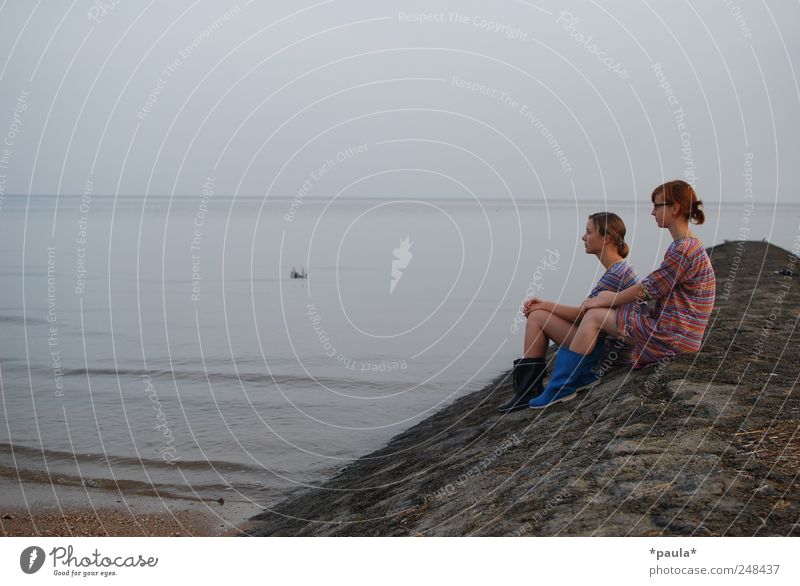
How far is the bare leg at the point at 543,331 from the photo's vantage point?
23.1 ft

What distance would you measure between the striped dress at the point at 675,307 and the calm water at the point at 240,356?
177 inches

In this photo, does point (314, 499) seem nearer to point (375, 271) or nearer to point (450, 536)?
point (450, 536)

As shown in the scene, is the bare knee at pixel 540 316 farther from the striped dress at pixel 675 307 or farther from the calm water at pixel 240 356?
the calm water at pixel 240 356

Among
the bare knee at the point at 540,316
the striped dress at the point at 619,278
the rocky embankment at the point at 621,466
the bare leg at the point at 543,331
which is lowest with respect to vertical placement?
the rocky embankment at the point at 621,466

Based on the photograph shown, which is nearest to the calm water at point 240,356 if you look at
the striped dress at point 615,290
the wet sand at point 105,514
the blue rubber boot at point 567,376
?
the wet sand at point 105,514

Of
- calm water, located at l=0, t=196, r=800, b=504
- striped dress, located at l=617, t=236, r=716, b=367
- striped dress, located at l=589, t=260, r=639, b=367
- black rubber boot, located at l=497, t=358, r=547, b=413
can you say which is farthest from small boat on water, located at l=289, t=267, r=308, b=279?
striped dress, located at l=617, t=236, r=716, b=367

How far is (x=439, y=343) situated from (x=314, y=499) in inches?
374

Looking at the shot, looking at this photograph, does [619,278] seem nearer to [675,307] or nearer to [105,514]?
[675,307]

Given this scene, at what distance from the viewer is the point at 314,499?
853 cm

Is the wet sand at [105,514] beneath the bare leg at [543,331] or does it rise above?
beneath

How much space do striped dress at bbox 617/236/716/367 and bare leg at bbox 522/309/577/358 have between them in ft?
1.42

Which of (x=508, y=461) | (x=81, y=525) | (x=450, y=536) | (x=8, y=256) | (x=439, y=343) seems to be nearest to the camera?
(x=450, y=536)

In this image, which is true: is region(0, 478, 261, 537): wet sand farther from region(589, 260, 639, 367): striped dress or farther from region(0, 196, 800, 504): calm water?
region(589, 260, 639, 367): striped dress
